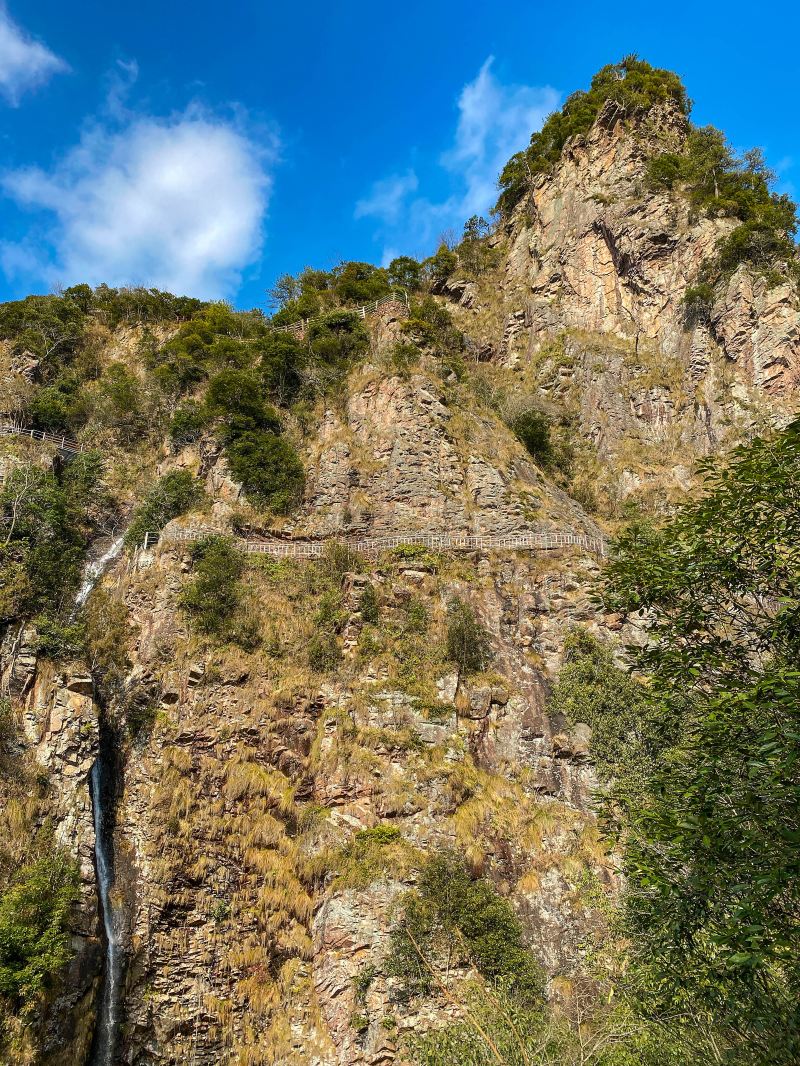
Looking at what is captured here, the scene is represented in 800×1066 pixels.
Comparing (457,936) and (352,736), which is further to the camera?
(352,736)

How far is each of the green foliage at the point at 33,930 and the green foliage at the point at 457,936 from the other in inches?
332

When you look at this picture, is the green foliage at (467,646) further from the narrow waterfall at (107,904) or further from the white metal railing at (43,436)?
the white metal railing at (43,436)

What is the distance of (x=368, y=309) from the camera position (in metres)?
40.5

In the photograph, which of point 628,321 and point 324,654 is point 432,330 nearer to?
point 628,321

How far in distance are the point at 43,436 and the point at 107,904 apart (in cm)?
2666

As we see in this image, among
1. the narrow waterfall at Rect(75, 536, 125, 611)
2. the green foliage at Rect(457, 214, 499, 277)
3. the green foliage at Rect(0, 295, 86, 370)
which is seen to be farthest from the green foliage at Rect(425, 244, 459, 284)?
the narrow waterfall at Rect(75, 536, 125, 611)

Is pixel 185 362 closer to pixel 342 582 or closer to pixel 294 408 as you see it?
pixel 294 408

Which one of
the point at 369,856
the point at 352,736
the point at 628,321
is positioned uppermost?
the point at 628,321

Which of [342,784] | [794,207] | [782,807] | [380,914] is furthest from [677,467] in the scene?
[782,807]

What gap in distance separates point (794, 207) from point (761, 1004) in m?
47.4

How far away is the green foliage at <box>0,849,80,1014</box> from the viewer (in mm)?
13727

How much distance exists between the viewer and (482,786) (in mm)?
20438

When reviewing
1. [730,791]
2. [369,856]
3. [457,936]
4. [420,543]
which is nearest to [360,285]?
[420,543]

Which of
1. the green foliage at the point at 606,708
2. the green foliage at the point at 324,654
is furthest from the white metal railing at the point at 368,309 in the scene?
the green foliage at the point at 606,708
